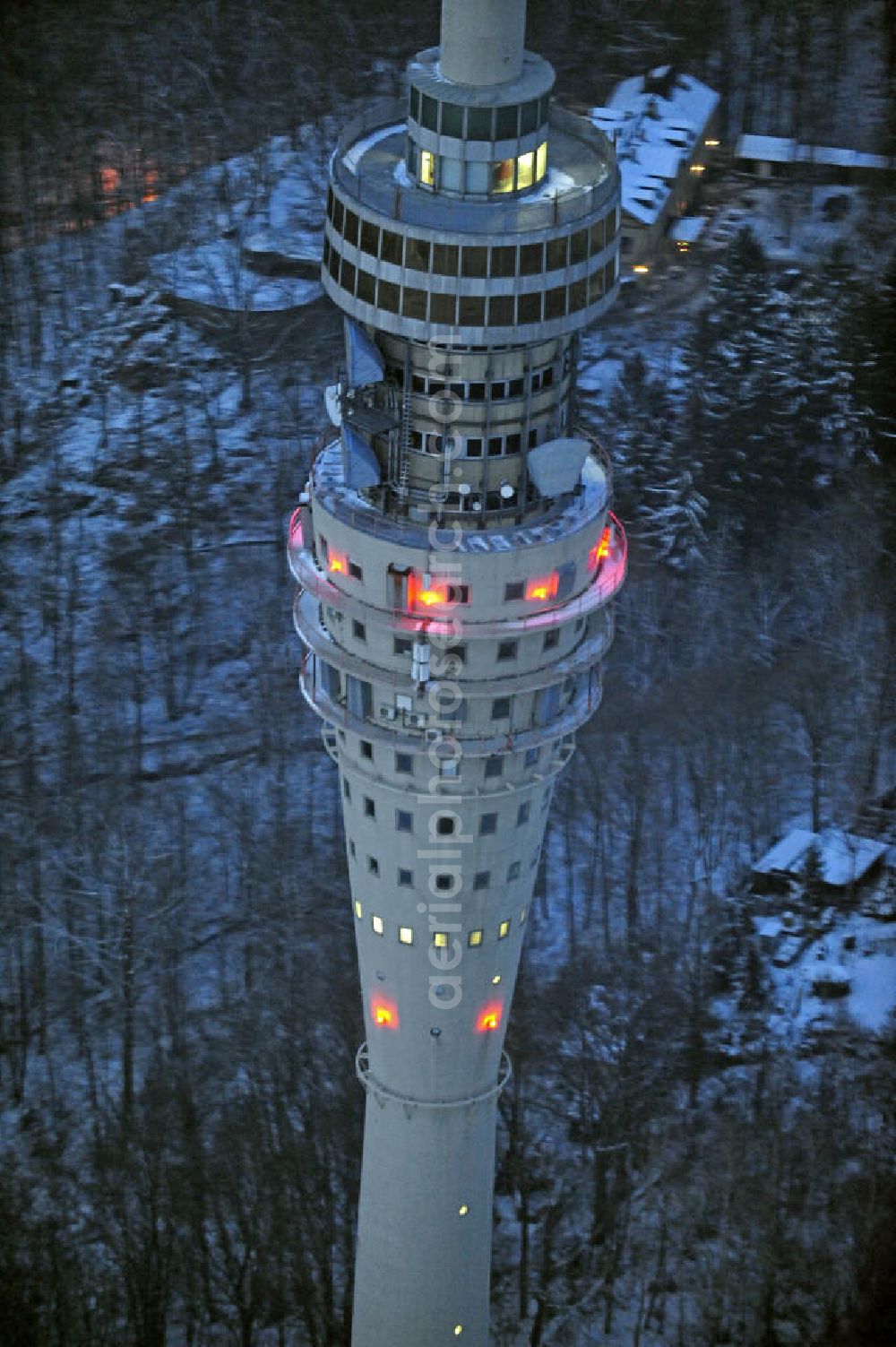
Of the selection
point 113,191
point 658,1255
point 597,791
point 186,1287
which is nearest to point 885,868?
point 597,791

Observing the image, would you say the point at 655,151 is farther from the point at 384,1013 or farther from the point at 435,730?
the point at 435,730

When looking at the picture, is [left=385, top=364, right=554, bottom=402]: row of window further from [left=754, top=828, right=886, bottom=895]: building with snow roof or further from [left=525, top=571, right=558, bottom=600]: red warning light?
[left=754, top=828, right=886, bottom=895]: building with snow roof

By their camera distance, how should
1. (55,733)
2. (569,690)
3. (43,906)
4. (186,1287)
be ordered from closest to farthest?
1. (569,690)
2. (186,1287)
3. (43,906)
4. (55,733)

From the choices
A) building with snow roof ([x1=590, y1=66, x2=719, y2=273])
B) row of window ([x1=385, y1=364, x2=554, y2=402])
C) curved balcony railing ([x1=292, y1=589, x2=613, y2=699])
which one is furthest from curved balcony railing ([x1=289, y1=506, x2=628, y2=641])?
building with snow roof ([x1=590, y1=66, x2=719, y2=273])

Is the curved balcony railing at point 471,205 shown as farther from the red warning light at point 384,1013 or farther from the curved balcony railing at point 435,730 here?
the red warning light at point 384,1013

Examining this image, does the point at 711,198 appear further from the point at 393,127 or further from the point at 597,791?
the point at 393,127

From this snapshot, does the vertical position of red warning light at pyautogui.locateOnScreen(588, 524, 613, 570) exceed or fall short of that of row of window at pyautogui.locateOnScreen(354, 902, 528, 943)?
it exceeds it
